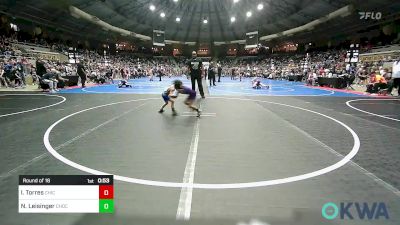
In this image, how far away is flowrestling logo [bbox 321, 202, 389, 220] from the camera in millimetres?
2804

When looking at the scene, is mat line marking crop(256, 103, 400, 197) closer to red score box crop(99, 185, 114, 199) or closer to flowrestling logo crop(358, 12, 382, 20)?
red score box crop(99, 185, 114, 199)

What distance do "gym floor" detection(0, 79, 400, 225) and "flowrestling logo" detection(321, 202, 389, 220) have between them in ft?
0.22

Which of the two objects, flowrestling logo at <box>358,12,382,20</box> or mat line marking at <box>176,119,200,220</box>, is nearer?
mat line marking at <box>176,119,200,220</box>

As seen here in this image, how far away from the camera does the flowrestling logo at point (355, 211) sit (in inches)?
110

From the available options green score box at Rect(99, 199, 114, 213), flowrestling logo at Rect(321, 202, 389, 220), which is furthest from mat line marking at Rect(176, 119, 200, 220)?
flowrestling logo at Rect(321, 202, 389, 220)

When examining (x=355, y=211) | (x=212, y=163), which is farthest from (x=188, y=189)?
(x=355, y=211)

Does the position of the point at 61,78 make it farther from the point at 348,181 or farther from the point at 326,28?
the point at 326,28

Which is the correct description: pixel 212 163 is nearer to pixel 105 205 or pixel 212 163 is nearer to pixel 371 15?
pixel 105 205

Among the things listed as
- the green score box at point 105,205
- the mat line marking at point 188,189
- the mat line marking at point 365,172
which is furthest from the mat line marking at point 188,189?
the mat line marking at point 365,172

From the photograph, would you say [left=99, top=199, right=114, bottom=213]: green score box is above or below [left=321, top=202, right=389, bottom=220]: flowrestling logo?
above

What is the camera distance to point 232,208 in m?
2.94

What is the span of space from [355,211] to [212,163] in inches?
79.3

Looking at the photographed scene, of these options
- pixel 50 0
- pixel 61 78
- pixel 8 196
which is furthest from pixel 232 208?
pixel 50 0
